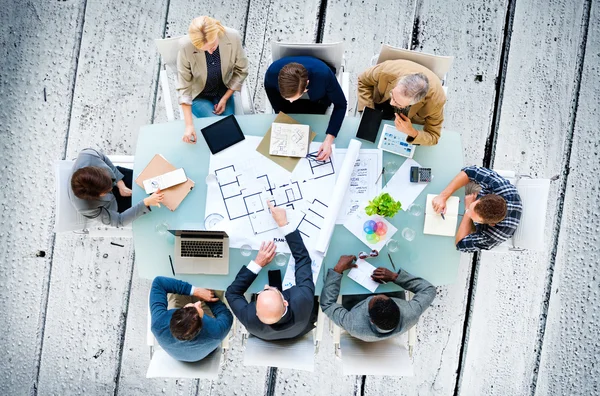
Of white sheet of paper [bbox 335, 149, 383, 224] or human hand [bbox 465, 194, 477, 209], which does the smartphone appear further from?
human hand [bbox 465, 194, 477, 209]

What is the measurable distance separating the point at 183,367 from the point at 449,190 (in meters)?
1.80

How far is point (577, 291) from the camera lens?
3.35 meters

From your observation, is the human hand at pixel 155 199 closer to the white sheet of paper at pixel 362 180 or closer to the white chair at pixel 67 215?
the white chair at pixel 67 215

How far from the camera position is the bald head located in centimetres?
229

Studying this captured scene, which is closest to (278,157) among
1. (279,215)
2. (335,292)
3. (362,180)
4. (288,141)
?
(288,141)

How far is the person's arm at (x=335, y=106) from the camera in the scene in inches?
103

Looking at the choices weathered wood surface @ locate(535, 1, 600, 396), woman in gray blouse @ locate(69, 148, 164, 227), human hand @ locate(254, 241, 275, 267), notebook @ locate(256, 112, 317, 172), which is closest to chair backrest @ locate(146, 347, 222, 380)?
human hand @ locate(254, 241, 275, 267)

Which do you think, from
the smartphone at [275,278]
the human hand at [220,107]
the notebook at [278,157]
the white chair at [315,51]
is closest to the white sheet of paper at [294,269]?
the smartphone at [275,278]

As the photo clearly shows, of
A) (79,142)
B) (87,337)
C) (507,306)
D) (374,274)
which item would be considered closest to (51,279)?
(87,337)

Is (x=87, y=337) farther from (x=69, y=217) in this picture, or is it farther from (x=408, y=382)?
(x=408, y=382)

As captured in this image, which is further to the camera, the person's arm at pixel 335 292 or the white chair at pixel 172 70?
the white chair at pixel 172 70

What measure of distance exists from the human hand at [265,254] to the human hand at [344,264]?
0.36 m

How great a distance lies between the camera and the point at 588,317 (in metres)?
3.34

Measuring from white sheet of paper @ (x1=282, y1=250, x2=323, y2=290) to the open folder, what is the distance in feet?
2.35
